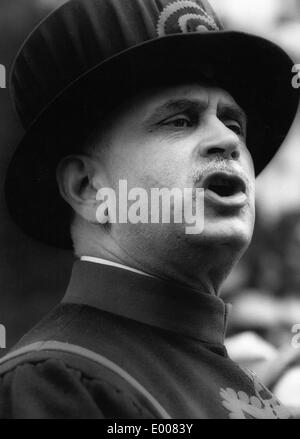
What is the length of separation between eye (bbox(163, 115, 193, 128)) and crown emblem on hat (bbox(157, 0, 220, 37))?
17 centimetres

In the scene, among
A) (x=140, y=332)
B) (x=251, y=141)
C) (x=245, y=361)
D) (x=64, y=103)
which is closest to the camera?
(x=140, y=332)

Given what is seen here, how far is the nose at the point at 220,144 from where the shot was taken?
1775 mm

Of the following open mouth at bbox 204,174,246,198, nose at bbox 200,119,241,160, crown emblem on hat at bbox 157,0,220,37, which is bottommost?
open mouth at bbox 204,174,246,198

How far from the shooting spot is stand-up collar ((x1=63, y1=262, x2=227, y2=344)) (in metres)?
1.76

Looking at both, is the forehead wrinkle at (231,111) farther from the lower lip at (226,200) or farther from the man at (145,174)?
the lower lip at (226,200)

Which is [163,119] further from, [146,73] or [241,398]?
[241,398]

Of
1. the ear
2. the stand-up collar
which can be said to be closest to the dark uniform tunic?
the stand-up collar

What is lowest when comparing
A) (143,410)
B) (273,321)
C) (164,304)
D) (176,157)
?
(273,321)

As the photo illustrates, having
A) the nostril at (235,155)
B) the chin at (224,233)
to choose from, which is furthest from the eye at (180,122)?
→ the chin at (224,233)

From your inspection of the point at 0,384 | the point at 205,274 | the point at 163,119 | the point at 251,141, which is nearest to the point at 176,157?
the point at 163,119

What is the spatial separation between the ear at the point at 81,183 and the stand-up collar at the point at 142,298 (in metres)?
0.13

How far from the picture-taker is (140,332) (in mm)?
1737

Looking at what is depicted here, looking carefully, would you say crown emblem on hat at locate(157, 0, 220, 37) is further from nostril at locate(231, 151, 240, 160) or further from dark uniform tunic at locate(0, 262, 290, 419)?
dark uniform tunic at locate(0, 262, 290, 419)

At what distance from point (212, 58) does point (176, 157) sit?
0.26 meters
